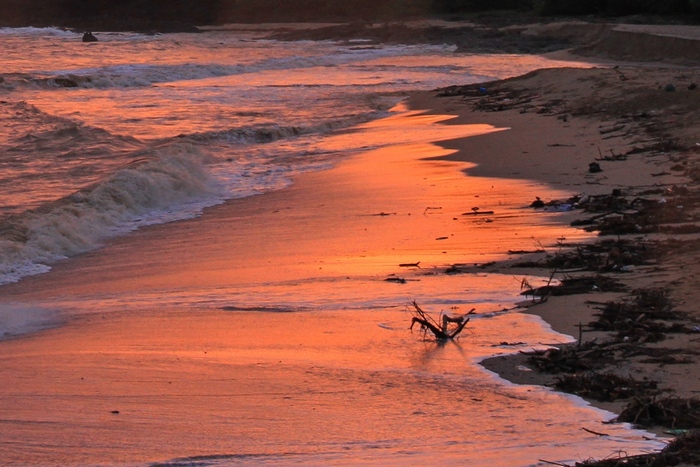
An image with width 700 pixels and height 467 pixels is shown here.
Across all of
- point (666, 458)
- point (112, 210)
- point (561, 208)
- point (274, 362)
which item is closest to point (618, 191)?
point (561, 208)

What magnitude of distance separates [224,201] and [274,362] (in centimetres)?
619

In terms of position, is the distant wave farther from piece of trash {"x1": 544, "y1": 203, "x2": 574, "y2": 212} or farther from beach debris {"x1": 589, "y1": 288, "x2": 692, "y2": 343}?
beach debris {"x1": 589, "y1": 288, "x2": 692, "y2": 343}

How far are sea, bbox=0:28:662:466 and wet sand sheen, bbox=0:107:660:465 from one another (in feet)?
0.06

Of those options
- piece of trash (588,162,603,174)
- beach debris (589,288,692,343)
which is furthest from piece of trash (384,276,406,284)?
piece of trash (588,162,603,174)

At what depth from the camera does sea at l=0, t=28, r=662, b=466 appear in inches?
151

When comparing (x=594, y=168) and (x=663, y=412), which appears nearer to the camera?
(x=663, y=412)

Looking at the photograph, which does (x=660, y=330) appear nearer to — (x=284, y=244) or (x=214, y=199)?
(x=284, y=244)

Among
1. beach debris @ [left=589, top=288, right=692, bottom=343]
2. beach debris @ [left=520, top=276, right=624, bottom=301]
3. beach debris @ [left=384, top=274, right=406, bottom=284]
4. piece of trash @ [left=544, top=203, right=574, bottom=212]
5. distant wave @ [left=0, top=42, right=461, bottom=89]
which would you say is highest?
beach debris @ [left=589, top=288, right=692, bottom=343]

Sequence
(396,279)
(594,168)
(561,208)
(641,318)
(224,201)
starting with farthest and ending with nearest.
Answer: (224,201), (594,168), (561,208), (396,279), (641,318)

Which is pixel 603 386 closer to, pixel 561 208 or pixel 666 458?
pixel 666 458

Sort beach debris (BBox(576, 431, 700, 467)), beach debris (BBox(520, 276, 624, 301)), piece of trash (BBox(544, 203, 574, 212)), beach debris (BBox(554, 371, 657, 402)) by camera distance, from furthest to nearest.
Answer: piece of trash (BBox(544, 203, 574, 212)) < beach debris (BBox(520, 276, 624, 301)) < beach debris (BBox(554, 371, 657, 402)) < beach debris (BBox(576, 431, 700, 467))

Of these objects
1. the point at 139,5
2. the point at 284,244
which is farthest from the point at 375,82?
the point at 139,5

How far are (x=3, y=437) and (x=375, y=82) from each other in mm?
24884

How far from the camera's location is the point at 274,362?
4953 mm
